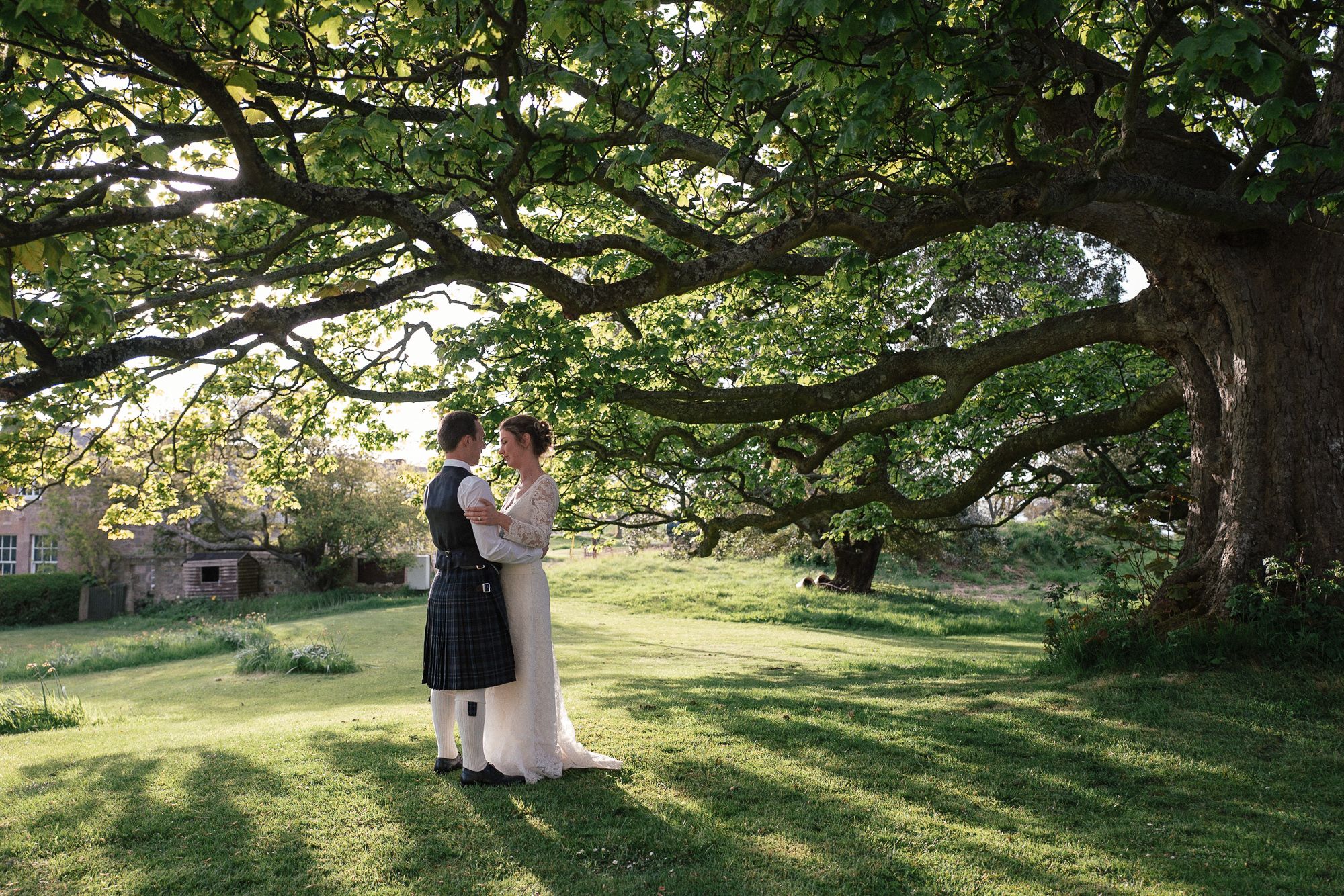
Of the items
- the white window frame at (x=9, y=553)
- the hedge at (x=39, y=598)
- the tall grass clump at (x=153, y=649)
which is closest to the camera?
the tall grass clump at (x=153, y=649)

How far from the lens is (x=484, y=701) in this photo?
5789 millimetres

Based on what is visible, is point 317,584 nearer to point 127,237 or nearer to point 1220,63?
point 127,237

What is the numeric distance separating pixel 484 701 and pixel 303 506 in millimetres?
30298

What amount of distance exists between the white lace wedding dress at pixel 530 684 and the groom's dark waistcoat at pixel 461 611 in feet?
0.37

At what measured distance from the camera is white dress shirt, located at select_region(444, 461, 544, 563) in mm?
5641

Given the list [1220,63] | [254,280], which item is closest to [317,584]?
[254,280]

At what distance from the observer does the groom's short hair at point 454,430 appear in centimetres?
597

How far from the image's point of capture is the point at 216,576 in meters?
35.5

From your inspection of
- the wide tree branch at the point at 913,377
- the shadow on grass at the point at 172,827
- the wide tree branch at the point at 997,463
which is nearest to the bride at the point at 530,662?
the shadow on grass at the point at 172,827

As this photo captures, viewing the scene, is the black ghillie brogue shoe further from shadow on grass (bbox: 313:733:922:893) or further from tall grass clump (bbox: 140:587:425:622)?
tall grass clump (bbox: 140:587:425:622)

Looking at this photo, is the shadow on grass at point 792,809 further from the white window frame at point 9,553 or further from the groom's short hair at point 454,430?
the white window frame at point 9,553

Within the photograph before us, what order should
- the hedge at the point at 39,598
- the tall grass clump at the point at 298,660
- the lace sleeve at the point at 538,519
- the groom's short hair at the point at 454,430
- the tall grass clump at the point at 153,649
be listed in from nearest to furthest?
1. the lace sleeve at the point at 538,519
2. the groom's short hair at the point at 454,430
3. the tall grass clump at the point at 298,660
4. the tall grass clump at the point at 153,649
5. the hedge at the point at 39,598

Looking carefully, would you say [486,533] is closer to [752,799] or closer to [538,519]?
[538,519]

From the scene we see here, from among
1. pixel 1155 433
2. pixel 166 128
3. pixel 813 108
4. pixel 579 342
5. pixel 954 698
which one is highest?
pixel 813 108
